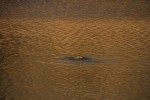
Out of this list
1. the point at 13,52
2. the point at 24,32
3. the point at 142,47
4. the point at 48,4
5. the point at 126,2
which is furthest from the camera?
the point at 126,2

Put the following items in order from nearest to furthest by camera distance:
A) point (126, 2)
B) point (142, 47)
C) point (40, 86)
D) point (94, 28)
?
point (40, 86) → point (142, 47) → point (94, 28) → point (126, 2)

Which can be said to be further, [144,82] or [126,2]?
[126,2]

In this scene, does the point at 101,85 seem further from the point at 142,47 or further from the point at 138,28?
the point at 138,28

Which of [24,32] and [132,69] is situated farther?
[24,32]

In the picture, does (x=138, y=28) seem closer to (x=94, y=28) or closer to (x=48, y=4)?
(x=94, y=28)

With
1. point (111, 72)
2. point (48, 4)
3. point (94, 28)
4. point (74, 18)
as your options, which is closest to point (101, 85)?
point (111, 72)

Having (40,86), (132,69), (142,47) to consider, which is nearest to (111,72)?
(132,69)
